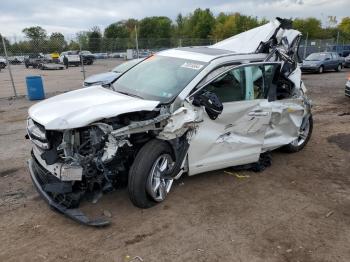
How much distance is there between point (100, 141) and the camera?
3.74 meters

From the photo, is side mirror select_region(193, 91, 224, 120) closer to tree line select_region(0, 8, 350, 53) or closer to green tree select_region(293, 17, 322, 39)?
tree line select_region(0, 8, 350, 53)

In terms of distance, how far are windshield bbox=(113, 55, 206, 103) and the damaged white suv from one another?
0.02 metres

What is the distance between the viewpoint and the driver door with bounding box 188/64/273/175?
4551 mm

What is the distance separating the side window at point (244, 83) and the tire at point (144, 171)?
1070 mm

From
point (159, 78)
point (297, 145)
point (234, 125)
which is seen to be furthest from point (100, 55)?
point (234, 125)

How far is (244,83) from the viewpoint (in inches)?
195

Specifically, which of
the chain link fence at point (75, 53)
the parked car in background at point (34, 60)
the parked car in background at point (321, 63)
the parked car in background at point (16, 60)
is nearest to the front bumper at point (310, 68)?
the parked car in background at point (321, 63)

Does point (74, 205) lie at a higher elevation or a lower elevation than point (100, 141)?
lower

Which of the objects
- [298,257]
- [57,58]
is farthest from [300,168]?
[57,58]

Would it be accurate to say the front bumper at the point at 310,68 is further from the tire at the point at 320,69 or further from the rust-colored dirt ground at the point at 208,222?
the rust-colored dirt ground at the point at 208,222

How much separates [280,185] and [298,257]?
1693 mm

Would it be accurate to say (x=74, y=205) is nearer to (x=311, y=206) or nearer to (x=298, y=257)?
(x=298, y=257)

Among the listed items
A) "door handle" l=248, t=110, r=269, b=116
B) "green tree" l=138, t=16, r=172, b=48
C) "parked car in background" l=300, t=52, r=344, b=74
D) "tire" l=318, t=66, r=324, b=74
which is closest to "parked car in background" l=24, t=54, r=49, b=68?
"parked car in background" l=300, t=52, r=344, b=74

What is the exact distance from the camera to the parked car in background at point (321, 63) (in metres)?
22.4
